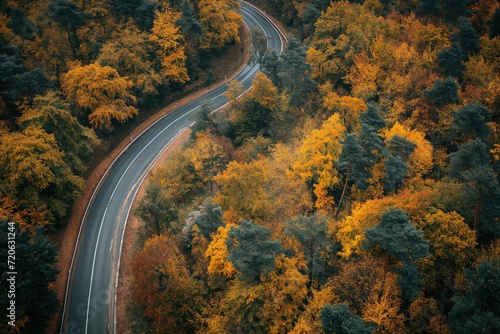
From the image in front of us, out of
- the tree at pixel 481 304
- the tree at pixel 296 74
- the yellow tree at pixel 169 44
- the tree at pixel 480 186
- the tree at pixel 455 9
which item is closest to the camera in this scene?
the tree at pixel 481 304

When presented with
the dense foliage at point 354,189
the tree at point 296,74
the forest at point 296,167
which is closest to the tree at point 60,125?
the forest at point 296,167

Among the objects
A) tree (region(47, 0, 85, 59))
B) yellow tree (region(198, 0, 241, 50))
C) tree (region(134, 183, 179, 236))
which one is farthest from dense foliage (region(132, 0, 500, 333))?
tree (region(47, 0, 85, 59))

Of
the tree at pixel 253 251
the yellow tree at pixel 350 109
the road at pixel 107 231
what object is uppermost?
the yellow tree at pixel 350 109

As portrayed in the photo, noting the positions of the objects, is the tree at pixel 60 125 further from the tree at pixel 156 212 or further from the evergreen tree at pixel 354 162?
the evergreen tree at pixel 354 162

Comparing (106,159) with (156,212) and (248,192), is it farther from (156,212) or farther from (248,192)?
(248,192)

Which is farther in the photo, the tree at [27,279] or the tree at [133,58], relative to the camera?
the tree at [133,58]

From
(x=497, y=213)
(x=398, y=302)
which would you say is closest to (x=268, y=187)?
(x=398, y=302)

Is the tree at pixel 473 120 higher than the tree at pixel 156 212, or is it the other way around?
the tree at pixel 473 120

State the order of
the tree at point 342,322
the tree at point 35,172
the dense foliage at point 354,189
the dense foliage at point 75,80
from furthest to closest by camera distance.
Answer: the dense foliage at point 75,80 < the tree at point 35,172 < the dense foliage at point 354,189 < the tree at point 342,322
